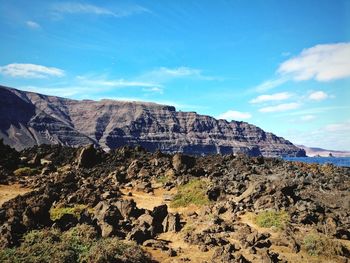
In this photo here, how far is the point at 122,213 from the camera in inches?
908

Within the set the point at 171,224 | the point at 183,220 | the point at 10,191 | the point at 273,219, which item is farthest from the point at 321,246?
the point at 10,191

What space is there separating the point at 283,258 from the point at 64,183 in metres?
23.8

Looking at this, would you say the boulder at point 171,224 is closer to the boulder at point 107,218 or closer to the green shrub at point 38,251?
the boulder at point 107,218

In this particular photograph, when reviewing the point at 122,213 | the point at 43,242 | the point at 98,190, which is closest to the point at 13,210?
the point at 43,242

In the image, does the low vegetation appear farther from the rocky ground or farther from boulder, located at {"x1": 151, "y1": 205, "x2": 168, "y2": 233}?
boulder, located at {"x1": 151, "y1": 205, "x2": 168, "y2": 233}

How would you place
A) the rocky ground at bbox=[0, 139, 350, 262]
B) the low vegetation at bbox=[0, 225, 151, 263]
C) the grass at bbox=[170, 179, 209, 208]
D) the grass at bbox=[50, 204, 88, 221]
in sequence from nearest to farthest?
1. the low vegetation at bbox=[0, 225, 151, 263]
2. the rocky ground at bbox=[0, 139, 350, 262]
3. the grass at bbox=[50, 204, 88, 221]
4. the grass at bbox=[170, 179, 209, 208]

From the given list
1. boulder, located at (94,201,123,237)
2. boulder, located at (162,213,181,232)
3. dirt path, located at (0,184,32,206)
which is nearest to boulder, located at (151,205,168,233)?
boulder, located at (162,213,181,232)

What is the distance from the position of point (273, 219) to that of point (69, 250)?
12439mm

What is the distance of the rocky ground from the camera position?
15.8m

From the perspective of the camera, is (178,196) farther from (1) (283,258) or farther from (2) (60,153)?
(2) (60,153)

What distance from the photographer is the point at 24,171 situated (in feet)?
145

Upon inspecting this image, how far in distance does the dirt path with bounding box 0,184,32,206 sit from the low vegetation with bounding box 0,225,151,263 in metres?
17.1

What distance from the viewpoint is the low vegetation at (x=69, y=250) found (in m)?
14.0

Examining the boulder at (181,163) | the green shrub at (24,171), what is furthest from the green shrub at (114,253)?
the green shrub at (24,171)
